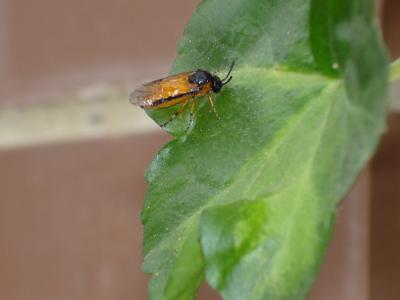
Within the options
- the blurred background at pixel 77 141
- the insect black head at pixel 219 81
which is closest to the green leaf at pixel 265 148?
the insect black head at pixel 219 81

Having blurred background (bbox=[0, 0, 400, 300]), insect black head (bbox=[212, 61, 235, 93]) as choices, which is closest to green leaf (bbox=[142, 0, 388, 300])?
insect black head (bbox=[212, 61, 235, 93])

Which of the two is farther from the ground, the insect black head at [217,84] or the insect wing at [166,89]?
the insect wing at [166,89]

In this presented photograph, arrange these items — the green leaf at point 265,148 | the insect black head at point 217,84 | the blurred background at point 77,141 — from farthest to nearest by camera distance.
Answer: the blurred background at point 77,141 → the insect black head at point 217,84 → the green leaf at point 265,148

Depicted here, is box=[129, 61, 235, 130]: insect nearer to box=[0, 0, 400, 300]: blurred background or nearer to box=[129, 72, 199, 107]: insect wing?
box=[129, 72, 199, 107]: insect wing

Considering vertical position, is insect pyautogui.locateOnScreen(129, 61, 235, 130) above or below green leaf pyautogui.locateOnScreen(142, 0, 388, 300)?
above

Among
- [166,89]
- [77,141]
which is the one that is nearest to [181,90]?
[166,89]

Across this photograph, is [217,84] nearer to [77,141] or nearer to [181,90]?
[181,90]

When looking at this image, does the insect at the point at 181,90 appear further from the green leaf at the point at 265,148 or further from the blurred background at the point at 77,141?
the blurred background at the point at 77,141

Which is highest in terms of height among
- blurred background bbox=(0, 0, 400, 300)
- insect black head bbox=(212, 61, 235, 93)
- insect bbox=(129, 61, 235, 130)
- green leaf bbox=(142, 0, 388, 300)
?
blurred background bbox=(0, 0, 400, 300)
